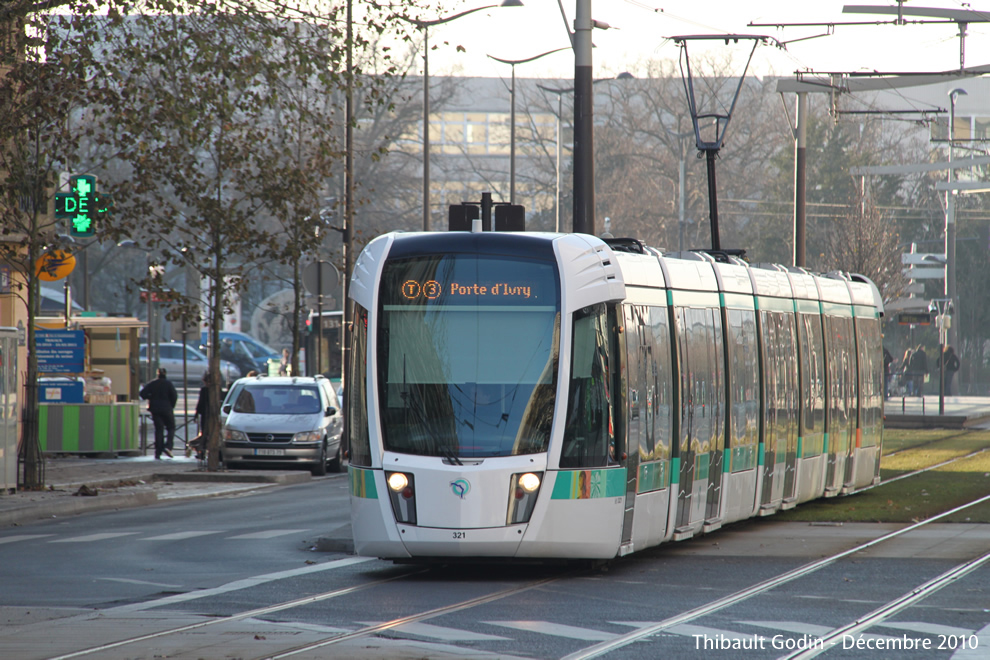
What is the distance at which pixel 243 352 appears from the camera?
6353cm

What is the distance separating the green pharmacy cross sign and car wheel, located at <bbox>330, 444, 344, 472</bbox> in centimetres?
685

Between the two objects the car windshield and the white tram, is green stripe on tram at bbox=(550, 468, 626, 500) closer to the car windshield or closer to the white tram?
the white tram

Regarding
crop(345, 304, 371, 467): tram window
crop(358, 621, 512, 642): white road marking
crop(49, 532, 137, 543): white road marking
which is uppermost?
crop(345, 304, 371, 467): tram window

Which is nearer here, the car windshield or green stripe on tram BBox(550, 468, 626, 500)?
green stripe on tram BBox(550, 468, 626, 500)

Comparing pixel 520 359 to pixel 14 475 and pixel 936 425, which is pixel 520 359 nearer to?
pixel 14 475

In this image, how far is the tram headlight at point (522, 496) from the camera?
11.6 meters

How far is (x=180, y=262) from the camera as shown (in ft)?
83.6

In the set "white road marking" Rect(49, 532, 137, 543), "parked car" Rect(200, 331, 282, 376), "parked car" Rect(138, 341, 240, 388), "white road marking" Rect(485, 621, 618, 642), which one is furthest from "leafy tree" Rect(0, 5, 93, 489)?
"parked car" Rect(200, 331, 282, 376)

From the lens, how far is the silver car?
26906 mm

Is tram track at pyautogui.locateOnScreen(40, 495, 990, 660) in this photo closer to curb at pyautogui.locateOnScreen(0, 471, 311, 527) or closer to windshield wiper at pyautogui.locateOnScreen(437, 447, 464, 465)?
windshield wiper at pyautogui.locateOnScreen(437, 447, 464, 465)

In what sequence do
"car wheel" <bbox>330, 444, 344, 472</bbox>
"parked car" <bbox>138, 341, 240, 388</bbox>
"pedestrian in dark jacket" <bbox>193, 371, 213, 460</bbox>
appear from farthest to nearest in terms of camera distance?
1. "parked car" <bbox>138, 341, 240, 388</bbox>
2. "car wheel" <bbox>330, 444, 344, 472</bbox>
3. "pedestrian in dark jacket" <bbox>193, 371, 213, 460</bbox>

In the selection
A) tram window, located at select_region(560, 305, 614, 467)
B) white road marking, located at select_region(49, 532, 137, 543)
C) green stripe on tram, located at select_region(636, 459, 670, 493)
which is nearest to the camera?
tram window, located at select_region(560, 305, 614, 467)

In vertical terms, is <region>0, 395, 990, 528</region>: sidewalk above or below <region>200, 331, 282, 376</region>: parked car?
below

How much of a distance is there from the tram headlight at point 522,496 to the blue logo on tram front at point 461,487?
1.04ft
